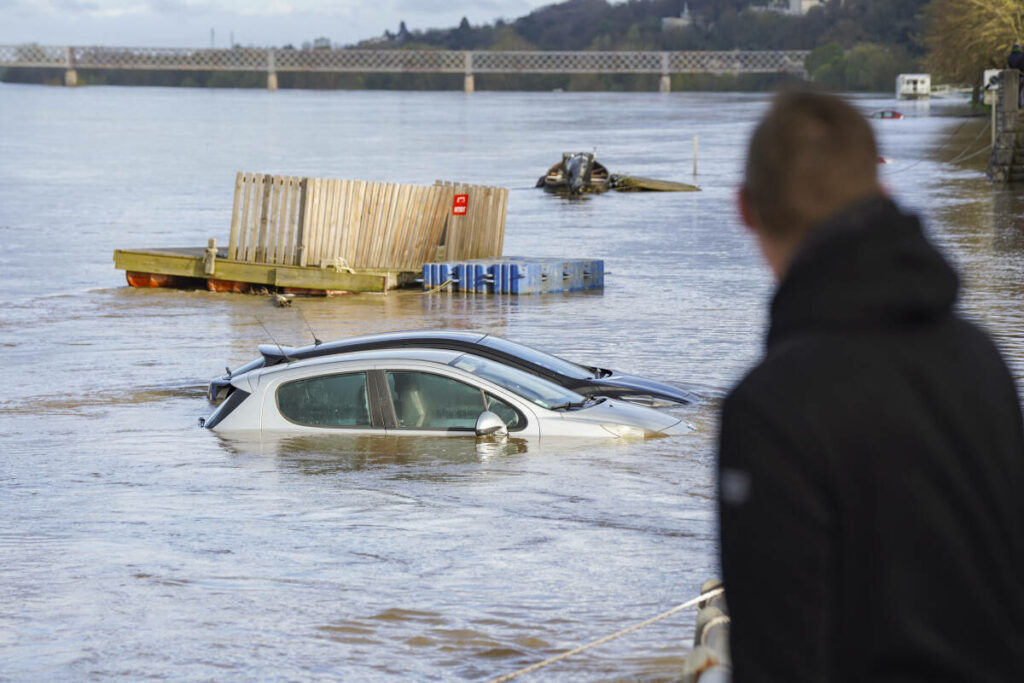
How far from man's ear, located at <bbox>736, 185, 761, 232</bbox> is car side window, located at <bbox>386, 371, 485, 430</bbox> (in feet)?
33.7

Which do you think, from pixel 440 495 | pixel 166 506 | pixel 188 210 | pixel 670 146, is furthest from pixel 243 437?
pixel 670 146

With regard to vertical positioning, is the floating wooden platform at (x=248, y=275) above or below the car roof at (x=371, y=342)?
below

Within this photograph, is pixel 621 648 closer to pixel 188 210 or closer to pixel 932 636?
pixel 932 636

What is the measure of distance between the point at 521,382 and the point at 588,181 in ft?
170

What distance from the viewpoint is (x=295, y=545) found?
34.2 feet

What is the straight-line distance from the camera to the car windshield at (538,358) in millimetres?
14016

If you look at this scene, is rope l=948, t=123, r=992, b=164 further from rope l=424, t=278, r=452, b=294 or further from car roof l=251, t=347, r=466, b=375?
car roof l=251, t=347, r=466, b=375

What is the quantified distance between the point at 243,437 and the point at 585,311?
13.5m

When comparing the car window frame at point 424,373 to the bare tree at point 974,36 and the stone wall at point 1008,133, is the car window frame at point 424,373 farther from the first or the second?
the bare tree at point 974,36

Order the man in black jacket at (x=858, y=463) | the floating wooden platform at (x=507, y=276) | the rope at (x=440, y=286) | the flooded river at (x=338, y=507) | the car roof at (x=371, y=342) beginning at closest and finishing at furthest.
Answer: the man in black jacket at (x=858, y=463), the flooded river at (x=338, y=507), the car roof at (x=371, y=342), the floating wooden platform at (x=507, y=276), the rope at (x=440, y=286)

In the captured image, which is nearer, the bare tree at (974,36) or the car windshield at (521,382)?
the car windshield at (521,382)

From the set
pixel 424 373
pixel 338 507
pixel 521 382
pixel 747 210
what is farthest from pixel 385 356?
pixel 747 210

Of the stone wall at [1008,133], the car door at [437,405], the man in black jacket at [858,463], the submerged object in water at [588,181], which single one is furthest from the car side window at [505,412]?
the submerged object in water at [588,181]

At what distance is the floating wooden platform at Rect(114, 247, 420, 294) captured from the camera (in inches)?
1136
